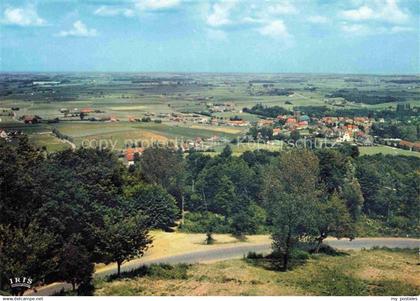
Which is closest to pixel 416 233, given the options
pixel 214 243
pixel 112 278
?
pixel 214 243

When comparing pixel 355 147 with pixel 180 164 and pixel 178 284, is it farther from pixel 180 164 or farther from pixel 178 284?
pixel 178 284

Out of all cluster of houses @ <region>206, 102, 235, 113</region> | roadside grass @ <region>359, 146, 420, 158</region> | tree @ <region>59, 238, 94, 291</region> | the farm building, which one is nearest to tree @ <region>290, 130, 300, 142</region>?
cluster of houses @ <region>206, 102, 235, 113</region>

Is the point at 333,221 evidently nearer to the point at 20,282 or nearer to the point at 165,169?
the point at 165,169

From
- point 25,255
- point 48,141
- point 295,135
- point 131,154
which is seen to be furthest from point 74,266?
point 295,135

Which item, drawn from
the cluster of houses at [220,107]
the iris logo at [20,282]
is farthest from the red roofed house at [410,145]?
the iris logo at [20,282]

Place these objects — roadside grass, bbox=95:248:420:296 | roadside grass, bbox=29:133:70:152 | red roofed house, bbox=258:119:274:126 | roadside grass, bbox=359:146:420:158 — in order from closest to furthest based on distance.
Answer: roadside grass, bbox=95:248:420:296, roadside grass, bbox=29:133:70:152, red roofed house, bbox=258:119:274:126, roadside grass, bbox=359:146:420:158

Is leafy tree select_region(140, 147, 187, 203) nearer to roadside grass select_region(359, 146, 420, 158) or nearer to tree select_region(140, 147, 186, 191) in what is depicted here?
tree select_region(140, 147, 186, 191)
